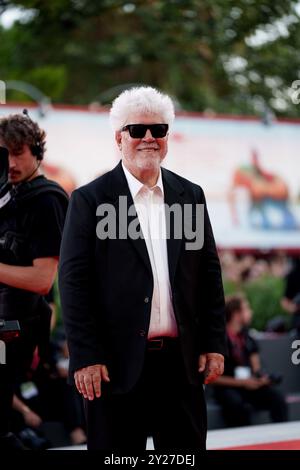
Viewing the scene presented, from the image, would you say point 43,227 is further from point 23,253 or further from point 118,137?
point 118,137

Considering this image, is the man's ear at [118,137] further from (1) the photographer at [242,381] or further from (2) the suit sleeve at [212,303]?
(1) the photographer at [242,381]

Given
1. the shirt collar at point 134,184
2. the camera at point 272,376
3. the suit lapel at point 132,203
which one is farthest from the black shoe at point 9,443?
the camera at point 272,376

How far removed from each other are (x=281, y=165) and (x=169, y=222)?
12717mm

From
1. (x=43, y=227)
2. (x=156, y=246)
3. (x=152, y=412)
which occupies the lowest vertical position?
(x=152, y=412)

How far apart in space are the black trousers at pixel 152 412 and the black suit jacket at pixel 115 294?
0.06 metres

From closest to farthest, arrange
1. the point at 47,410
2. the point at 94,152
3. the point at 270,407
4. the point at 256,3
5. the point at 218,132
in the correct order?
the point at 47,410 → the point at 270,407 → the point at 256,3 → the point at 94,152 → the point at 218,132

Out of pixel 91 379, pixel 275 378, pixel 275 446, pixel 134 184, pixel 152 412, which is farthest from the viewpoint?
pixel 275 378

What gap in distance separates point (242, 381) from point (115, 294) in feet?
17.0

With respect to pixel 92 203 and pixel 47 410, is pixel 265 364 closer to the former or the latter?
pixel 47 410

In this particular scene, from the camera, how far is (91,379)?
13.6 feet

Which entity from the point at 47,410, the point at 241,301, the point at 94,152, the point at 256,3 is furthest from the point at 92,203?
the point at 94,152

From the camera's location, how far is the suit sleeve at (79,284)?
4160 millimetres

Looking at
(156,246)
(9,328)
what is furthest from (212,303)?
(9,328)

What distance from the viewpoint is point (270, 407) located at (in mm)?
9383
